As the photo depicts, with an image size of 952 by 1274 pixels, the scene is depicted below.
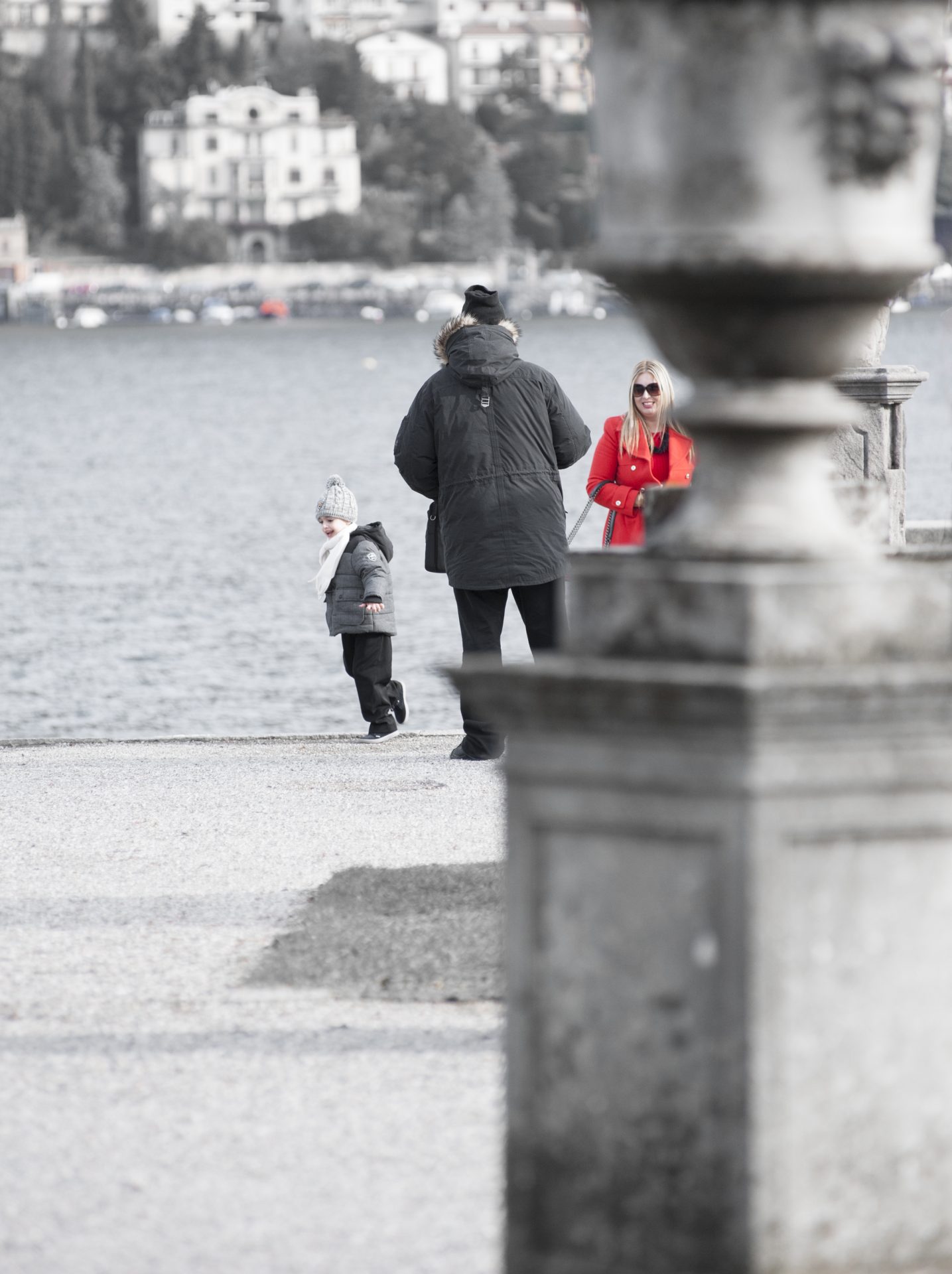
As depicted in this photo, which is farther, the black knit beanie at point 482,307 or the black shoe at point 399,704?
the black shoe at point 399,704

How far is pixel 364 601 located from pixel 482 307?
1.84 meters

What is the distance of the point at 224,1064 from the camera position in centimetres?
512

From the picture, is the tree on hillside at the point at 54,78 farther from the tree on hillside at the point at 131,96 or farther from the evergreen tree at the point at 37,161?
the evergreen tree at the point at 37,161

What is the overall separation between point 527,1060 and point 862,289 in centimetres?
115

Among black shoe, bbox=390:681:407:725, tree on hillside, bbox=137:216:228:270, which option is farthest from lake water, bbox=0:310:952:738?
tree on hillside, bbox=137:216:228:270

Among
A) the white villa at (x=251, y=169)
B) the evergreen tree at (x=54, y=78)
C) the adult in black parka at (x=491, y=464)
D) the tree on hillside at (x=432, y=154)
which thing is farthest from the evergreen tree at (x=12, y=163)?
the adult in black parka at (x=491, y=464)

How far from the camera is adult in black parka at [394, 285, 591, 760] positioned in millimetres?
9539

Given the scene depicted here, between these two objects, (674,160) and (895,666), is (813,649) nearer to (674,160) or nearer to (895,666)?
(895,666)

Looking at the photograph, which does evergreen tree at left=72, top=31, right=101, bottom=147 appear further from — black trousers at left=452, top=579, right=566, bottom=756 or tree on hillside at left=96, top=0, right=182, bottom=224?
black trousers at left=452, top=579, right=566, bottom=756

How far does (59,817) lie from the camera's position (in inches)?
334

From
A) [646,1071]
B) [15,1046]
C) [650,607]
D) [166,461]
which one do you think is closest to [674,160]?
[650,607]

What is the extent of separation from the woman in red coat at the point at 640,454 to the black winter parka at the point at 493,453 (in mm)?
293

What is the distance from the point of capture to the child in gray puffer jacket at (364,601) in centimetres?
1102

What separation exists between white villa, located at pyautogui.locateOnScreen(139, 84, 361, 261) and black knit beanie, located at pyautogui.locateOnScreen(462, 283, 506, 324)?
177788 millimetres
